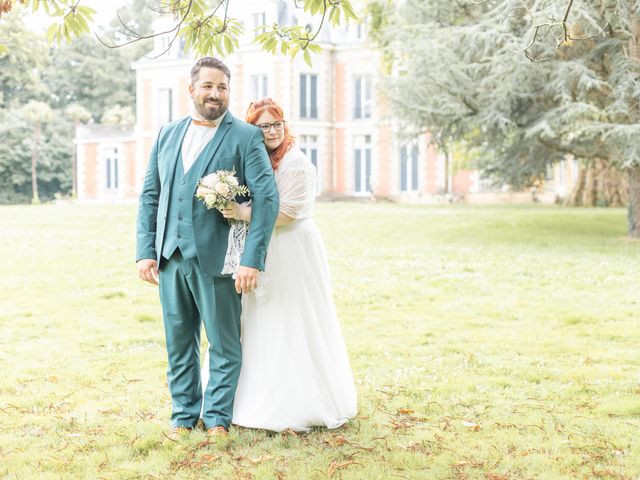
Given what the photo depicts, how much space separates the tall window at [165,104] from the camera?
129 ft

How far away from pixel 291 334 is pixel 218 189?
3.33ft

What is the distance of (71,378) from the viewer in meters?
6.47

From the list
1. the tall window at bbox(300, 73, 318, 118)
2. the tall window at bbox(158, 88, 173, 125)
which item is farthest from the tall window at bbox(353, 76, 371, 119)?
the tall window at bbox(158, 88, 173, 125)

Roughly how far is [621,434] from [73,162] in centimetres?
4224

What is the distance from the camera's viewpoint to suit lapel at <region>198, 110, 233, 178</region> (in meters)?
4.63

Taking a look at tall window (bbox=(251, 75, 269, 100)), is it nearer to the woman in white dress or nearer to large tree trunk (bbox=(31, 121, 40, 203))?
large tree trunk (bbox=(31, 121, 40, 203))

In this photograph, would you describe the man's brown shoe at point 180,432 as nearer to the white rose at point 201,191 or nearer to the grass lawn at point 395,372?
the grass lawn at point 395,372

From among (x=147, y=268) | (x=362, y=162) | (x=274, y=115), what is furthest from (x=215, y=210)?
(x=362, y=162)

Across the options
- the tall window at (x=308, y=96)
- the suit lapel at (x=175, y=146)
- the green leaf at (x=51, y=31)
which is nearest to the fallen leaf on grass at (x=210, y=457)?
the suit lapel at (x=175, y=146)

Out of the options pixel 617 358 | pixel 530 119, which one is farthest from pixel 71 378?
pixel 530 119

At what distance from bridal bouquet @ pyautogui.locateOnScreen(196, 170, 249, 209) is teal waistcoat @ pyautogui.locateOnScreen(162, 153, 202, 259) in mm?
131

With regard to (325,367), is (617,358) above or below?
below

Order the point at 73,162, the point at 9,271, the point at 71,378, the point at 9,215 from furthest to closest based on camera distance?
the point at 73,162 < the point at 9,215 < the point at 9,271 < the point at 71,378

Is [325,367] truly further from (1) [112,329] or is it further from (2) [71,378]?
(1) [112,329]
